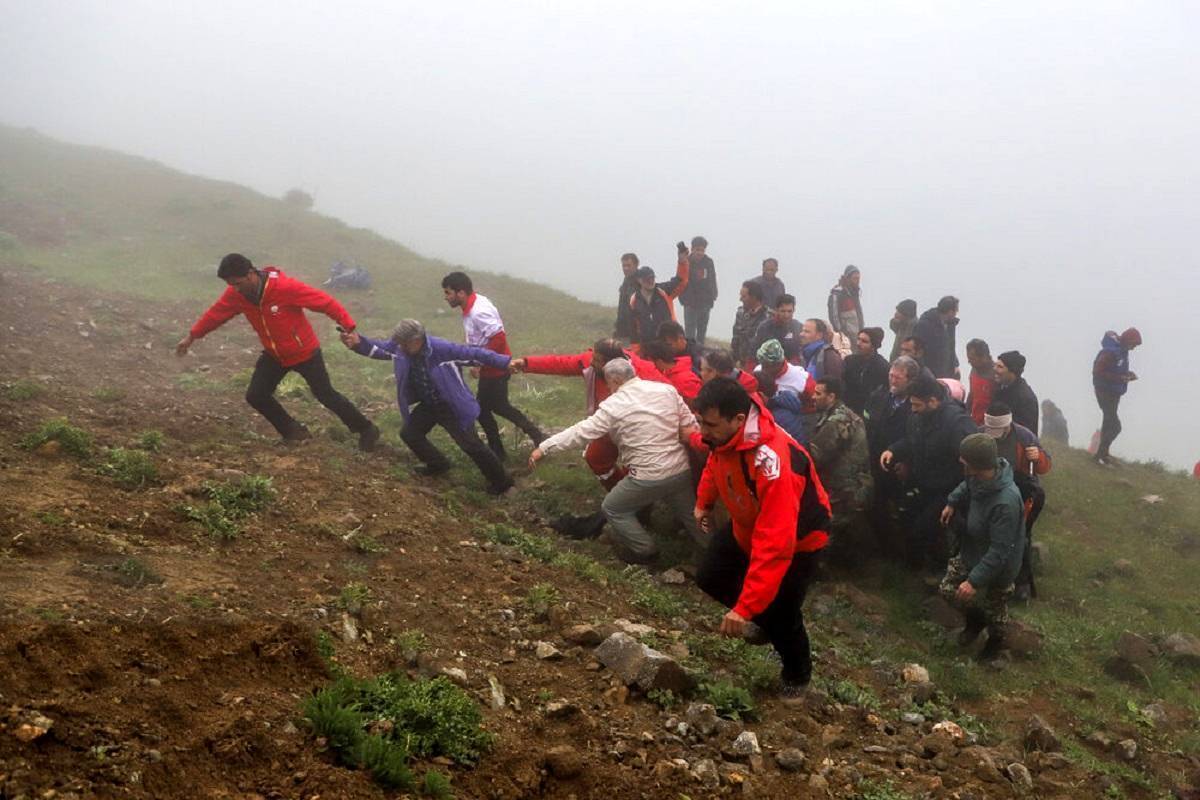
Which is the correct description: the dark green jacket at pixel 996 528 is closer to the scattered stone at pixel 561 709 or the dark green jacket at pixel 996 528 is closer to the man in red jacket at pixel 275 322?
the scattered stone at pixel 561 709

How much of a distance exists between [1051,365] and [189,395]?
11214 cm

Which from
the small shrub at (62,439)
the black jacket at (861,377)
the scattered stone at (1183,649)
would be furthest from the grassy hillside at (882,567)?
the black jacket at (861,377)

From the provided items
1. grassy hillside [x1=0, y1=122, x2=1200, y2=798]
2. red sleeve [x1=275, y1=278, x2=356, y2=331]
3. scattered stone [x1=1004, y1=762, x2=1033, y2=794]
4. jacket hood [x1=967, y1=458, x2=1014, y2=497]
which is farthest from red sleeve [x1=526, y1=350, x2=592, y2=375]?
scattered stone [x1=1004, y1=762, x2=1033, y2=794]

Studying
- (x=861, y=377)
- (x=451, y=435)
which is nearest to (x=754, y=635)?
(x=451, y=435)

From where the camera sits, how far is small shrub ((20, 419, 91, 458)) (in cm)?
676

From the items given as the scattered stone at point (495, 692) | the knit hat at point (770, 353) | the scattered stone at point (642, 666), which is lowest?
the scattered stone at point (495, 692)

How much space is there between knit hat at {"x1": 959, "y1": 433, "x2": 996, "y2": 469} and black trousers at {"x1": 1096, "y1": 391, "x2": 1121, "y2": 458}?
324 inches

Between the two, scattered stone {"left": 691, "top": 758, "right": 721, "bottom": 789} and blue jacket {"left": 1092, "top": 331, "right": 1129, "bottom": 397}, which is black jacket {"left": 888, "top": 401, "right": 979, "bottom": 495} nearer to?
scattered stone {"left": 691, "top": 758, "right": 721, "bottom": 789}

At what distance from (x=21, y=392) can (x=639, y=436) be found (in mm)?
6282

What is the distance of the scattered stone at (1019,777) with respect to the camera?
500 centimetres

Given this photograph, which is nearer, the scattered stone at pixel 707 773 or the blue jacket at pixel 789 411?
the scattered stone at pixel 707 773

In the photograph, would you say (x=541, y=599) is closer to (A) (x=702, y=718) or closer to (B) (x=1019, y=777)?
(A) (x=702, y=718)

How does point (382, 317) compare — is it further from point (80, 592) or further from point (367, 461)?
point (80, 592)

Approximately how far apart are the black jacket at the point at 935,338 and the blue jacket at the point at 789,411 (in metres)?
4.85
